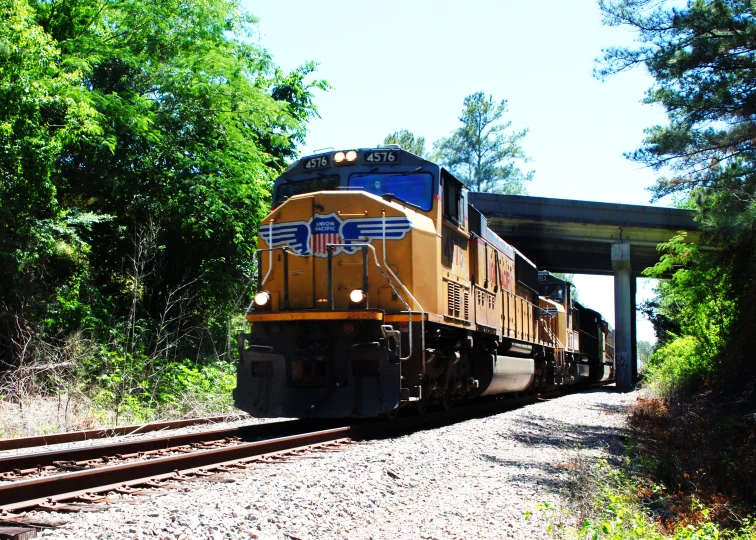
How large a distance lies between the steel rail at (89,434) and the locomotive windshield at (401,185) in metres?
4.05

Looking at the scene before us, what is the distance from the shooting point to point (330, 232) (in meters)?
8.58

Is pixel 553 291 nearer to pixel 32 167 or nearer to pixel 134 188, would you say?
pixel 134 188

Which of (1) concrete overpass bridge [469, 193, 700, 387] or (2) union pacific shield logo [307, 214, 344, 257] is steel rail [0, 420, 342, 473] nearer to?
(2) union pacific shield logo [307, 214, 344, 257]

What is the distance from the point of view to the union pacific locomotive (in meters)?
7.97

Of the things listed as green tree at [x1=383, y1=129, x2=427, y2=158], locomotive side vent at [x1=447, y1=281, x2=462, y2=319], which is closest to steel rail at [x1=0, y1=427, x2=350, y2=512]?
locomotive side vent at [x1=447, y1=281, x2=462, y2=319]

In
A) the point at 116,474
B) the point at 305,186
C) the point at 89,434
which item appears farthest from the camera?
the point at 305,186

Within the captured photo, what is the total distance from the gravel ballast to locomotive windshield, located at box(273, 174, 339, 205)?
11.3ft

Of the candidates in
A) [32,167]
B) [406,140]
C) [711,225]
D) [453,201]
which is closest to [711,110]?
[711,225]

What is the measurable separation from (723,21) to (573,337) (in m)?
12.9

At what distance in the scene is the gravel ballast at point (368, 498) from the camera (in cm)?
387

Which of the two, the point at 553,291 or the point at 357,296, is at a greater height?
the point at 553,291

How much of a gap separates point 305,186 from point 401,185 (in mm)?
1345

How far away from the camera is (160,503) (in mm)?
4250

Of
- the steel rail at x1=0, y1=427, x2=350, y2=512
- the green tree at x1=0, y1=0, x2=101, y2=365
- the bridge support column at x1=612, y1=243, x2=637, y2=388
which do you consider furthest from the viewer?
the bridge support column at x1=612, y1=243, x2=637, y2=388
